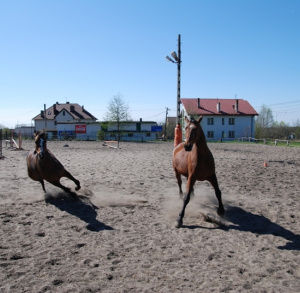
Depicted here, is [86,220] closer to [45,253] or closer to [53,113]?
[45,253]

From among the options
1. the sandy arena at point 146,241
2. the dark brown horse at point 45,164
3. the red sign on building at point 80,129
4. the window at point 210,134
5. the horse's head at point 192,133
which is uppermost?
the red sign on building at point 80,129

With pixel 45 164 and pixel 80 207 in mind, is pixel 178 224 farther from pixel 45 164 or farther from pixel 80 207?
pixel 45 164

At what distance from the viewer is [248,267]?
3.97 meters

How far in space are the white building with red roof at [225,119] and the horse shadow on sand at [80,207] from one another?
5263 cm

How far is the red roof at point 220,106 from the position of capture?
2339 inches

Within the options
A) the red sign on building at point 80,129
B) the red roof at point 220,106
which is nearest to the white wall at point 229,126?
the red roof at point 220,106

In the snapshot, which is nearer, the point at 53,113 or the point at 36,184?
the point at 36,184

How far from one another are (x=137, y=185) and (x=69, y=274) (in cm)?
582

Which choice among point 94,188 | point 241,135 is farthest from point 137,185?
point 241,135

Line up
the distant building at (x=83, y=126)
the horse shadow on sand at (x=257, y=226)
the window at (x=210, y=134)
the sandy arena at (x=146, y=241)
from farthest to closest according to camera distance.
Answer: the window at (x=210, y=134)
the distant building at (x=83, y=126)
the horse shadow on sand at (x=257, y=226)
the sandy arena at (x=146, y=241)

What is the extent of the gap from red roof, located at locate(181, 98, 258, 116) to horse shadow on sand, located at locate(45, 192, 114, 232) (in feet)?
170

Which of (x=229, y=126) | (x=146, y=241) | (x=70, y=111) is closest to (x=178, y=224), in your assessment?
(x=146, y=241)

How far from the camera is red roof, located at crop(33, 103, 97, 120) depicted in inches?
2864

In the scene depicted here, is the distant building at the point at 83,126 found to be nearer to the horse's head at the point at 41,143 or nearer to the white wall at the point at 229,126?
the white wall at the point at 229,126
